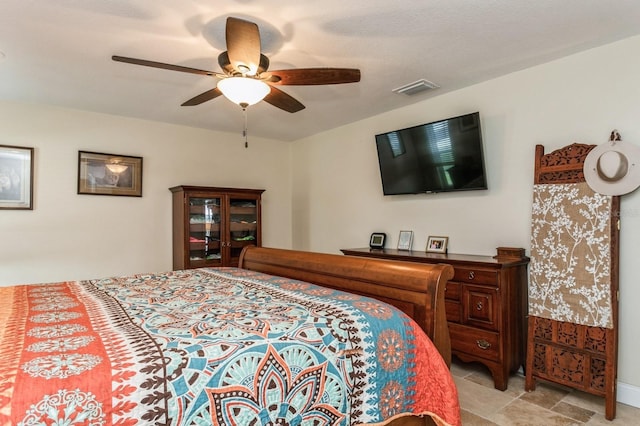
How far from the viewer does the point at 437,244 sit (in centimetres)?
354

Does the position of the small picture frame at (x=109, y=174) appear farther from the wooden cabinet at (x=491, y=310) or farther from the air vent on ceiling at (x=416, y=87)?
the wooden cabinet at (x=491, y=310)

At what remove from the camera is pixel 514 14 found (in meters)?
2.19

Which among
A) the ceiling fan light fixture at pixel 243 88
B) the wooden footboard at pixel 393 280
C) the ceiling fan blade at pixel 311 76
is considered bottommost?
the wooden footboard at pixel 393 280

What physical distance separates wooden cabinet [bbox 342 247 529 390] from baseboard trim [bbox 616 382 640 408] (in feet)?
1.95

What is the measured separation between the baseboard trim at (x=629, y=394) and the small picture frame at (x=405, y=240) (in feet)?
6.21

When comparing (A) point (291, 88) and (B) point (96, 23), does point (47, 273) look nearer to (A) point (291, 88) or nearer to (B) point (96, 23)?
(B) point (96, 23)

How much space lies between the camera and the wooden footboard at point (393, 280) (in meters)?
1.72

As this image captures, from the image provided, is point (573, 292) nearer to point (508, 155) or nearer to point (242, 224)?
point (508, 155)

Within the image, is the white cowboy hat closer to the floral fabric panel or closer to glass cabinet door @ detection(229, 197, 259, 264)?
the floral fabric panel

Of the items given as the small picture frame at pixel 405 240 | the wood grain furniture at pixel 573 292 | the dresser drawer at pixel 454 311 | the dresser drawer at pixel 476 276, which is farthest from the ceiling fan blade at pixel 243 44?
the small picture frame at pixel 405 240

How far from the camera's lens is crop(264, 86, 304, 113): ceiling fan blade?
2475mm

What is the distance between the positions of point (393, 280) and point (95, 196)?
3522mm

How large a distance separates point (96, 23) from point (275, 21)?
3.49 ft

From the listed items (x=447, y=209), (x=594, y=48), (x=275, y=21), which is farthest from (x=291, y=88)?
(x=594, y=48)
